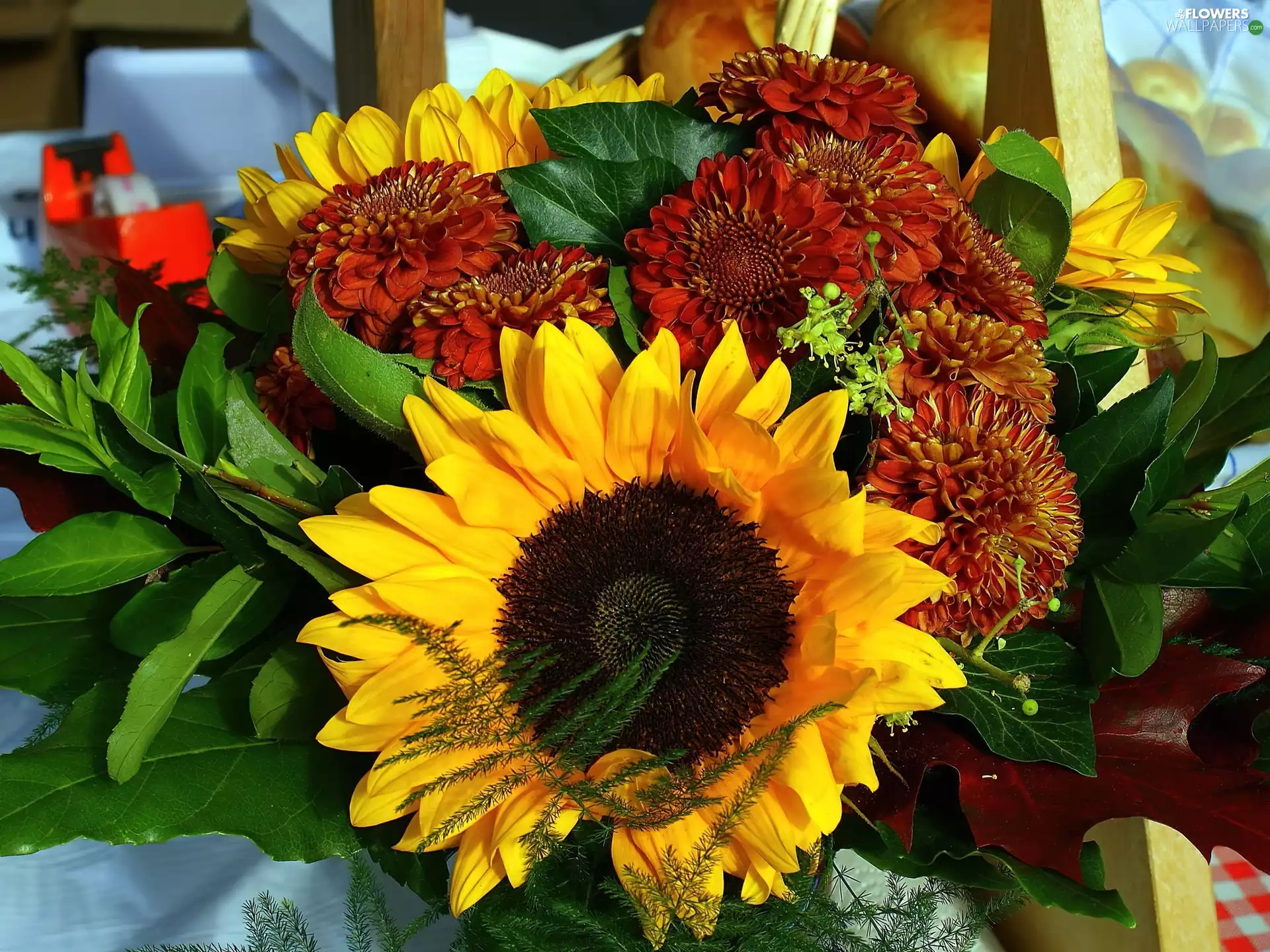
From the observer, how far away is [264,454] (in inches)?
14.4

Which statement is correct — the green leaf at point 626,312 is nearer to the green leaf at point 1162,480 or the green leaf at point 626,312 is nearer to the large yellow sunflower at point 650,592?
the large yellow sunflower at point 650,592

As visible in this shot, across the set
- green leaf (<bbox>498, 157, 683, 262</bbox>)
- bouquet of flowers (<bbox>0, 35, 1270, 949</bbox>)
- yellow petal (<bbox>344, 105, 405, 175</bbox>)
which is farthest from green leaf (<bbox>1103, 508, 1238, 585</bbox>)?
yellow petal (<bbox>344, 105, 405, 175</bbox>)

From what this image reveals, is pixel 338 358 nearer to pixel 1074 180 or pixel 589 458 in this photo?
pixel 589 458

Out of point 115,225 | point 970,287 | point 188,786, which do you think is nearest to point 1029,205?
point 970,287

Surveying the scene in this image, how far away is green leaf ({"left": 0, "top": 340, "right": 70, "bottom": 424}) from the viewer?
1.16 ft

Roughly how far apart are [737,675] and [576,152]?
0.66 ft

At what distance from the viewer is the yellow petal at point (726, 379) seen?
325mm

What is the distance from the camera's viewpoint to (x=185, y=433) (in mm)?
378

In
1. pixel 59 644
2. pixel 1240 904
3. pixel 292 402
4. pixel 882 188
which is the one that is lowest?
pixel 1240 904

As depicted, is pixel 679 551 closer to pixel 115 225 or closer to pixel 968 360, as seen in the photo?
pixel 968 360

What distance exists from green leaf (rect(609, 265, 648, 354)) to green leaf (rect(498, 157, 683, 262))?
0.03 metres

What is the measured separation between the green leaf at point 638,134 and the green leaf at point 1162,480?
187 mm

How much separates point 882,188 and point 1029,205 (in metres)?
0.06

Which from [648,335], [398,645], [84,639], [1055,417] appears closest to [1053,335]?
[1055,417]
